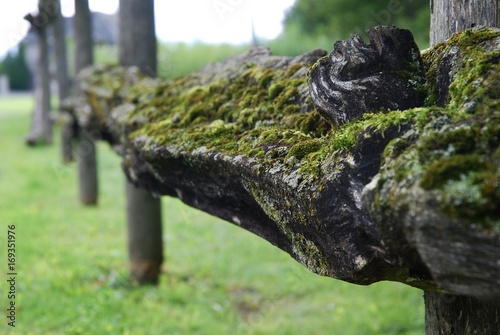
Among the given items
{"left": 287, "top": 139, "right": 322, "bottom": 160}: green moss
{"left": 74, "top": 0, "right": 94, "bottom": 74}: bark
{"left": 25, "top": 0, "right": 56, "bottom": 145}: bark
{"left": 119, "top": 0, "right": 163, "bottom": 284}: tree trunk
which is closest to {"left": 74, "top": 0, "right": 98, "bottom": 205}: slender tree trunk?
{"left": 74, "top": 0, "right": 94, "bottom": 74}: bark

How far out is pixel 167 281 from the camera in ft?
21.2

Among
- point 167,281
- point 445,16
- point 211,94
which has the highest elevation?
point 445,16

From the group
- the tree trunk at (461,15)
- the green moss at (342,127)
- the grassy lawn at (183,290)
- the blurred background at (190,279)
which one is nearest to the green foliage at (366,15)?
the blurred background at (190,279)

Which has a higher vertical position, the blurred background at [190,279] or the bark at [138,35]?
the bark at [138,35]

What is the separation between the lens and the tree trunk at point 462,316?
7.19 feet

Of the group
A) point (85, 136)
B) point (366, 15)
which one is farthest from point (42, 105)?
point (366, 15)

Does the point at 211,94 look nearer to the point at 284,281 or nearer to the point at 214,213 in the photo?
the point at 214,213

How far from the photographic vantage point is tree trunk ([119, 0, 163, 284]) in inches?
235

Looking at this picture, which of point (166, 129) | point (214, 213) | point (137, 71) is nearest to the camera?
point (214, 213)

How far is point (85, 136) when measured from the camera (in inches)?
394

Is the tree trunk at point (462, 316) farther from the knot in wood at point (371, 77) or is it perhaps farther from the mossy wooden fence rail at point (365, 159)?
the knot in wood at point (371, 77)

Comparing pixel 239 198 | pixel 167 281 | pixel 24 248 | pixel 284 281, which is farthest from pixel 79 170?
pixel 239 198

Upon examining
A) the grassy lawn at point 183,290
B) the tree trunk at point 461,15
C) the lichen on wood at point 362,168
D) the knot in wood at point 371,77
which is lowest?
the grassy lawn at point 183,290

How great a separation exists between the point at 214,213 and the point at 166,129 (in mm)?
684
